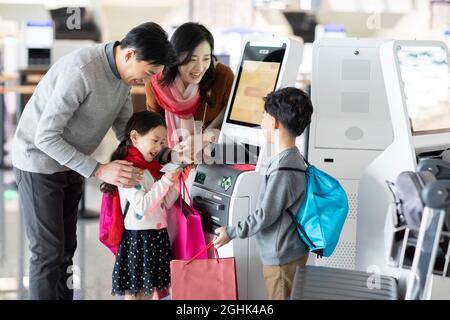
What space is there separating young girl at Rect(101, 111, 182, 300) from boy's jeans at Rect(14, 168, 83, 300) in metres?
0.21

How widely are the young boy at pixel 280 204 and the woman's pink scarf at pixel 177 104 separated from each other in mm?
561

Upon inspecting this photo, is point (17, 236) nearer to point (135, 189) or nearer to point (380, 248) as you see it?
point (135, 189)

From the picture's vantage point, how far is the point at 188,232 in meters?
2.94

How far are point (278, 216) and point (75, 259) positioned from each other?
2.05 m

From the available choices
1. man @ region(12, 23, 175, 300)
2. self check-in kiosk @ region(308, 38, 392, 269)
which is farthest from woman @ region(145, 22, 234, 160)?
self check-in kiosk @ region(308, 38, 392, 269)

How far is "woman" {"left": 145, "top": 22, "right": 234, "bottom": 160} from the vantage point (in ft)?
10.0

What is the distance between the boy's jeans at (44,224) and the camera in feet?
8.95

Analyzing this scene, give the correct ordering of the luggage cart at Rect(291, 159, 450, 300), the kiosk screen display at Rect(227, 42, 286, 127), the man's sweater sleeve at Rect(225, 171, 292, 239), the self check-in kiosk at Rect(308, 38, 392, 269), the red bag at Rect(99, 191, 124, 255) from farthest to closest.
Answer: the self check-in kiosk at Rect(308, 38, 392, 269)
the kiosk screen display at Rect(227, 42, 286, 127)
the red bag at Rect(99, 191, 124, 255)
the man's sweater sleeve at Rect(225, 171, 292, 239)
the luggage cart at Rect(291, 159, 450, 300)

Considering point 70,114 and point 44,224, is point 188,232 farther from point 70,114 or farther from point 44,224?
point 70,114

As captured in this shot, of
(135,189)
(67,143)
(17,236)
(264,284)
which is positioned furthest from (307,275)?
(17,236)

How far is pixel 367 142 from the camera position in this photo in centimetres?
315

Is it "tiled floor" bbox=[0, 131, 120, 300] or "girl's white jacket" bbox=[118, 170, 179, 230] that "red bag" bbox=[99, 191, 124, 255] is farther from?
"tiled floor" bbox=[0, 131, 120, 300]

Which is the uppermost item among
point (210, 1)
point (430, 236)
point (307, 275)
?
point (210, 1)
